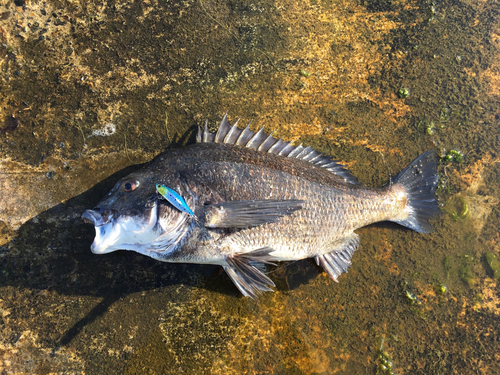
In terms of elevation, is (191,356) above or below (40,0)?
below

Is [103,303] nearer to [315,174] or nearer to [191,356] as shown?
[191,356]

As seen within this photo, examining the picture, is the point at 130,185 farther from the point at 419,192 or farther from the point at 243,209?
the point at 419,192

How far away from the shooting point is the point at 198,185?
2.65m

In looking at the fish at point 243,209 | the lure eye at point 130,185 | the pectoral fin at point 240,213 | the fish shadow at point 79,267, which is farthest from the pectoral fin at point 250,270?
the lure eye at point 130,185


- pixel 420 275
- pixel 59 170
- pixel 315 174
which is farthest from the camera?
pixel 420 275

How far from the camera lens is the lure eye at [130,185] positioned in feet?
8.34

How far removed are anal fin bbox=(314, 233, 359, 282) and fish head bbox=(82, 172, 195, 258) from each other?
159 cm

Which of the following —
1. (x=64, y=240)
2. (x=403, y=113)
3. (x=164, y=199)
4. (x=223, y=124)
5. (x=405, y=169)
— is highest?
(x=403, y=113)

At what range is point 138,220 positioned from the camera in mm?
2447

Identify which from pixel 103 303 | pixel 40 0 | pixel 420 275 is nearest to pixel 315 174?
→ pixel 420 275

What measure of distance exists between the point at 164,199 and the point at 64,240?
157 cm

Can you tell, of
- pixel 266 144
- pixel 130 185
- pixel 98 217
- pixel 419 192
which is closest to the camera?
pixel 98 217

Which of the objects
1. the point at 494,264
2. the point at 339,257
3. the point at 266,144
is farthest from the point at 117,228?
the point at 494,264

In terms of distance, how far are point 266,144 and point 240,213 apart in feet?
2.97
